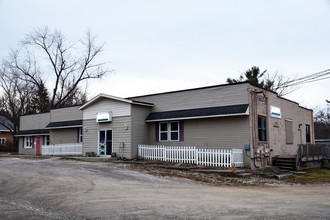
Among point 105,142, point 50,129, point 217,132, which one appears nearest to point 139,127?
point 105,142

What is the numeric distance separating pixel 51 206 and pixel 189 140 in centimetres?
1398

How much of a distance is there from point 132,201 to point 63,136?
24.3 m

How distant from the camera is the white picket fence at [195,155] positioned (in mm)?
18922

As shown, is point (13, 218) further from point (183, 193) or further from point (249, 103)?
point (249, 103)

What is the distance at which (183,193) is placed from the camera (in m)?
11.6

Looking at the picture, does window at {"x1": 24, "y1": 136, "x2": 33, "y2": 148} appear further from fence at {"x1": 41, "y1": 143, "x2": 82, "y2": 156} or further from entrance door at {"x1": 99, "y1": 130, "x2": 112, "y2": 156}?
entrance door at {"x1": 99, "y1": 130, "x2": 112, "y2": 156}

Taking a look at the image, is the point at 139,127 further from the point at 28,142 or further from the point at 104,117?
the point at 28,142

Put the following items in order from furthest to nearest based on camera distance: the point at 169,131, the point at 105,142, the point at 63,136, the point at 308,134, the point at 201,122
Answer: the point at 63,136, the point at 308,134, the point at 105,142, the point at 169,131, the point at 201,122

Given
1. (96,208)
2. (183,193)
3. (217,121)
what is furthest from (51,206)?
(217,121)

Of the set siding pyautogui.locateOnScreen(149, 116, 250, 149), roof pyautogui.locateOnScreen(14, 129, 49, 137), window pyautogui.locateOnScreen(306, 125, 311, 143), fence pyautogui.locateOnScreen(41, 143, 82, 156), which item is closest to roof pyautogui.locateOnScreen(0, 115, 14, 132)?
roof pyautogui.locateOnScreen(14, 129, 49, 137)

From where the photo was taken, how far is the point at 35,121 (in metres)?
37.2

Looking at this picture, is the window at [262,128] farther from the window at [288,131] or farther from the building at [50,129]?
the building at [50,129]

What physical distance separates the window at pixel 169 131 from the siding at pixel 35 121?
54.1 feet

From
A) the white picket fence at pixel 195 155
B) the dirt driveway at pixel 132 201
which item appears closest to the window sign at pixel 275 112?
the white picket fence at pixel 195 155
